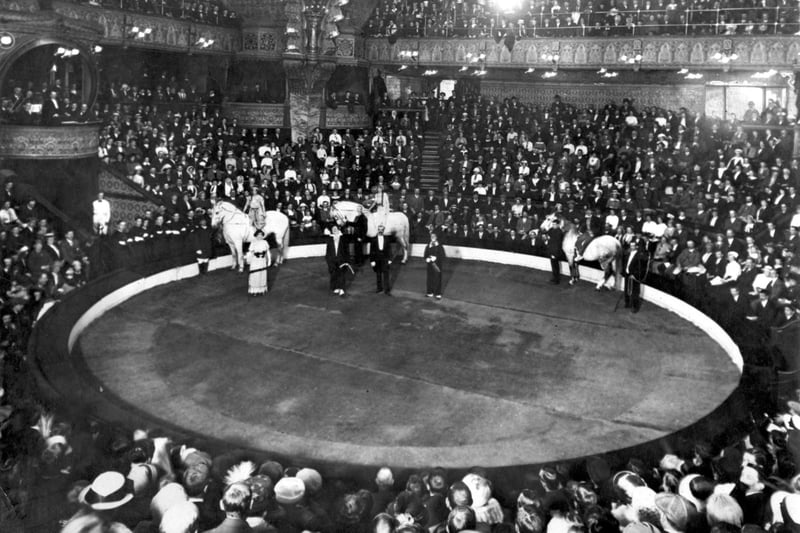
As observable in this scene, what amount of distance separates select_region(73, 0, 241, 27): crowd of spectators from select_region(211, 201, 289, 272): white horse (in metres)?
12.5

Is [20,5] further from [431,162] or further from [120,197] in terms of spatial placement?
[431,162]

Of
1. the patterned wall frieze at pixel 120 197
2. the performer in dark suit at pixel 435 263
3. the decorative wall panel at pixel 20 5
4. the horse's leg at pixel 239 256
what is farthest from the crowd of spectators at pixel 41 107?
the performer in dark suit at pixel 435 263

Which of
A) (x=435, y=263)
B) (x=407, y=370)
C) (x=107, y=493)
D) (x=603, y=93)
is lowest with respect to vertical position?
(x=407, y=370)

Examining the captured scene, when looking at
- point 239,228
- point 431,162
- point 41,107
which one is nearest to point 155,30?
point 41,107

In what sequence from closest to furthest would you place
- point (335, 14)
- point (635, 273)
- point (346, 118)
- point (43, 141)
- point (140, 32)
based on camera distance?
point (635, 273) → point (43, 141) → point (140, 32) → point (335, 14) → point (346, 118)

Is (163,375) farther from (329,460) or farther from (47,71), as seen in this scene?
(47,71)

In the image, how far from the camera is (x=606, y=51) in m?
32.3

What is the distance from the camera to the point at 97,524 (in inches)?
260

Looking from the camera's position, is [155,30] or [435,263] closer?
[435,263]

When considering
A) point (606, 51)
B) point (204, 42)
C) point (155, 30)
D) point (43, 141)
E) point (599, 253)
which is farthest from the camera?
point (204, 42)

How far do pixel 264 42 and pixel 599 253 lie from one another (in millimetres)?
22069

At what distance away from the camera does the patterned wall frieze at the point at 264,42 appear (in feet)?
117

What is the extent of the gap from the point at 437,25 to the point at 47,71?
1717 cm

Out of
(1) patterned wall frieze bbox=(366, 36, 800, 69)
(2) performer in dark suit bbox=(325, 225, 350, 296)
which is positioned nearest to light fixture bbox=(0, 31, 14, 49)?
(2) performer in dark suit bbox=(325, 225, 350, 296)
